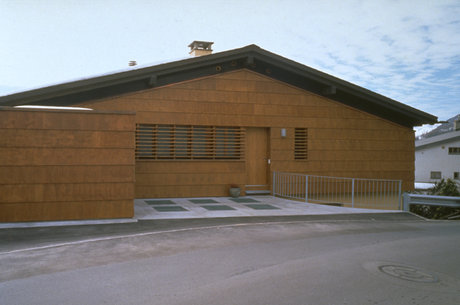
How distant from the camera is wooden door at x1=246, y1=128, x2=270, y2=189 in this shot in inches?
634

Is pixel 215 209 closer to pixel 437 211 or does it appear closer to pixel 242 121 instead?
pixel 242 121

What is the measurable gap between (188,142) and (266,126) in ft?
9.43

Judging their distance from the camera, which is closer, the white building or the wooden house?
the wooden house

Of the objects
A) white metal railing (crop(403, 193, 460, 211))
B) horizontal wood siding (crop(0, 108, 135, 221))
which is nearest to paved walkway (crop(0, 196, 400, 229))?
horizontal wood siding (crop(0, 108, 135, 221))

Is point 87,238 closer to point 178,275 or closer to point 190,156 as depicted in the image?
point 178,275

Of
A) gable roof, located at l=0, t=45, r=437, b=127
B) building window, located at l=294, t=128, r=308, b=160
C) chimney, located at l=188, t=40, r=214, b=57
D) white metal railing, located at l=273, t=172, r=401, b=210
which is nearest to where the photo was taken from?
gable roof, located at l=0, t=45, r=437, b=127

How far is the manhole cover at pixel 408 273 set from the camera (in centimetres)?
598

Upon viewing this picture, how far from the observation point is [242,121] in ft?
51.8

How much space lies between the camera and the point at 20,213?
9766mm

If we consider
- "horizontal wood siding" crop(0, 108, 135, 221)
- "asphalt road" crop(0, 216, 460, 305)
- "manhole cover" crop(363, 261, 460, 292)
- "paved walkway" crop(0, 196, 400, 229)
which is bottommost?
"manhole cover" crop(363, 261, 460, 292)

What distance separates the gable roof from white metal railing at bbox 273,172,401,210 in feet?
9.51

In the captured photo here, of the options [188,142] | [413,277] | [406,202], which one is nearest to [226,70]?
[188,142]

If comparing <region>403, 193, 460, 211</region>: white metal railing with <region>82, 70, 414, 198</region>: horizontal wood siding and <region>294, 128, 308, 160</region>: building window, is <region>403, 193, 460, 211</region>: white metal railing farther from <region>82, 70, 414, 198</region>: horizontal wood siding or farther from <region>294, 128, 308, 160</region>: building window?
<region>294, 128, 308, 160</region>: building window

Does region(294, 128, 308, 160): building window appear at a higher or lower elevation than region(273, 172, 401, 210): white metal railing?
higher
